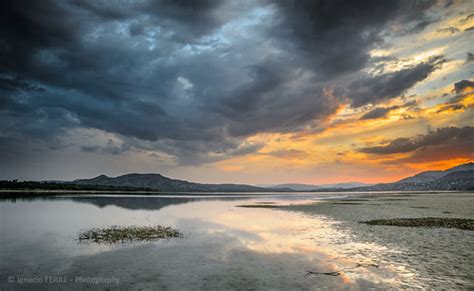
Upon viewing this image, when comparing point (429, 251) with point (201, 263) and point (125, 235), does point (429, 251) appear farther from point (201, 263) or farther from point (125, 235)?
point (125, 235)

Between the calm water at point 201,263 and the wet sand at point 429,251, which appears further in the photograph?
the wet sand at point 429,251

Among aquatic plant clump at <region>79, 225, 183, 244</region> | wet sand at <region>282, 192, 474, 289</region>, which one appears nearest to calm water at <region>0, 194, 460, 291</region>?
wet sand at <region>282, 192, 474, 289</region>

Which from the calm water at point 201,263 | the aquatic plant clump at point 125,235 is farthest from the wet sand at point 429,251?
the aquatic plant clump at point 125,235

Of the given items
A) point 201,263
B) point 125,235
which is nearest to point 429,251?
point 201,263

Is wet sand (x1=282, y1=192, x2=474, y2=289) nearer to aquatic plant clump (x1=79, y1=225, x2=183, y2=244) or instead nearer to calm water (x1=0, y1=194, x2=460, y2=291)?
calm water (x1=0, y1=194, x2=460, y2=291)

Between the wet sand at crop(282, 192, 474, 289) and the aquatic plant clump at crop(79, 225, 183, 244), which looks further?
the aquatic plant clump at crop(79, 225, 183, 244)

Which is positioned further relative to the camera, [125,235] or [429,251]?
[125,235]

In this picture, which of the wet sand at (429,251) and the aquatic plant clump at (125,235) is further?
the aquatic plant clump at (125,235)

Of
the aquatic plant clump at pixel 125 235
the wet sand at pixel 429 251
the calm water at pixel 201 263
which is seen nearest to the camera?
the calm water at pixel 201 263

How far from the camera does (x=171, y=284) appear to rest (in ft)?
50.3

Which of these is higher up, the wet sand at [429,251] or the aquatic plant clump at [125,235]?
the wet sand at [429,251]

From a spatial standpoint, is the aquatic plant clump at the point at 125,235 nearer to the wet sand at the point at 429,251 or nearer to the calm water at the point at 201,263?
the calm water at the point at 201,263

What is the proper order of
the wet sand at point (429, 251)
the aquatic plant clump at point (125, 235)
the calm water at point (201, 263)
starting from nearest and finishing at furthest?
the calm water at point (201, 263), the wet sand at point (429, 251), the aquatic plant clump at point (125, 235)

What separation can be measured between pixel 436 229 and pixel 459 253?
12.7m
